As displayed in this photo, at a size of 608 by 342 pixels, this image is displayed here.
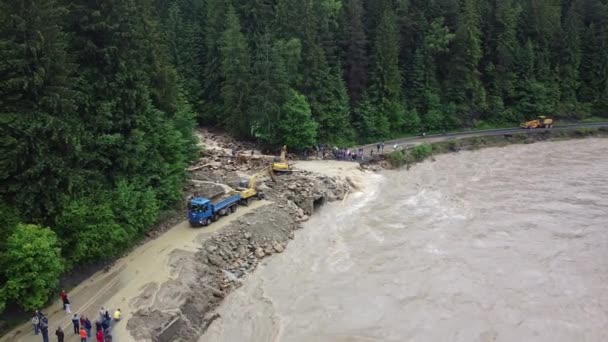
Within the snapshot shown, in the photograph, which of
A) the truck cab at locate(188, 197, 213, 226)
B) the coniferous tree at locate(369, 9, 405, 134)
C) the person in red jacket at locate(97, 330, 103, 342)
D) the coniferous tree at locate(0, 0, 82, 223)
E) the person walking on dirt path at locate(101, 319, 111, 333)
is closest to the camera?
the person in red jacket at locate(97, 330, 103, 342)

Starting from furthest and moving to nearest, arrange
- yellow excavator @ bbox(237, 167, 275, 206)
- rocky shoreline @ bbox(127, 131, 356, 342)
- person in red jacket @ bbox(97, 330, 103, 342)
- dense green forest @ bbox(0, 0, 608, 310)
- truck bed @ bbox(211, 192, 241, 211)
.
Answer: yellow excavator @ bbox(237, 167, 275, 206)
truck bed @ bbox(211, 192, 241, 211)
dense green forest @ bbox(0, 0, 608, 310)
rocky shoreline @ bbox(127, 131, 356, 342)
person in red jacket @ bbox(97, 330, 103, 342)

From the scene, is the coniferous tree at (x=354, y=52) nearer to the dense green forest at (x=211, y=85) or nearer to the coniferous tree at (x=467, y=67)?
the dense green forest at (x=211, y=85)

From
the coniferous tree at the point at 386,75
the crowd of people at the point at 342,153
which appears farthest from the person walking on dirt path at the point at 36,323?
the coniferous tree at the point at 386,75

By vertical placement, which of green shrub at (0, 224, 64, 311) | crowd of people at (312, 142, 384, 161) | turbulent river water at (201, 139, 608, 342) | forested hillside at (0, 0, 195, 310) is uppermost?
forested hillside at (0, 0, 195, 310)

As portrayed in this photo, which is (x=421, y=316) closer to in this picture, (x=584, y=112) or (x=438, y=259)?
(x=438, y=259)

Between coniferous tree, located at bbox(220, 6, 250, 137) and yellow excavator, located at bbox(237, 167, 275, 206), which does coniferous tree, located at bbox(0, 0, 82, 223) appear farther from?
coniferous tree, located at bbox(220, 6, 250, 137)

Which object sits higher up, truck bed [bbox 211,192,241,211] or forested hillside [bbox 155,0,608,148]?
forested hillside [bbox 155,0,608,148]

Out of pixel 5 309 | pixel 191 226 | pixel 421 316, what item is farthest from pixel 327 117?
pixel 5 309

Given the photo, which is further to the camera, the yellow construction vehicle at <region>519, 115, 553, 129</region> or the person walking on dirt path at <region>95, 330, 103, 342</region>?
the yellow construction vehicle at <region>519, 115, 553, 129</region>

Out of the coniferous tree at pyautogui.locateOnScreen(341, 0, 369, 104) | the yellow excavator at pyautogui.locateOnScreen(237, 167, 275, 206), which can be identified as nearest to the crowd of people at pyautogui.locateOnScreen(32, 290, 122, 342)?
the yellow excavator at pyautogui.locateOnScreen(237, 167, 275, 206)
